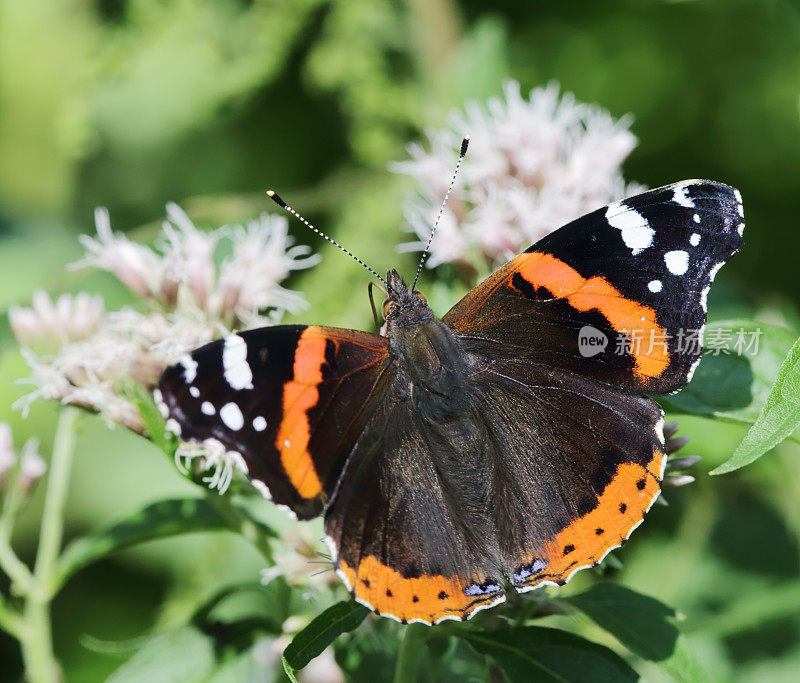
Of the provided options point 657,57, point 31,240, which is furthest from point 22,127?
point 657,57

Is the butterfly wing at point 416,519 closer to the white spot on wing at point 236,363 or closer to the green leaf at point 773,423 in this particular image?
the white spot on wing at point 236,363

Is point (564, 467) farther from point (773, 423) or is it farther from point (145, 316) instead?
point (145, 316)

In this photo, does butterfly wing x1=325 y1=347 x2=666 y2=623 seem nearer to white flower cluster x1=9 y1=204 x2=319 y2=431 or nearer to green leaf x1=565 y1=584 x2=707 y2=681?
green leaf x1=565 y1=584 x2=707 y2=681

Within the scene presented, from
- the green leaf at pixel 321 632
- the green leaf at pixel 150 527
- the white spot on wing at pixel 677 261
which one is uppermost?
the white spot on wing at pixel 677 261

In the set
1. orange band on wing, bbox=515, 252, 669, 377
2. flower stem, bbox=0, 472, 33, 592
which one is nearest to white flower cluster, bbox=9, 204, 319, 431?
flower stem, bbox=0, 472, 33, 592

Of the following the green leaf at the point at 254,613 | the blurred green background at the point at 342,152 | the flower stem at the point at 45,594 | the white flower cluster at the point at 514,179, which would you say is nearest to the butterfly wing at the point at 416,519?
the green leaf at the point at 254,613

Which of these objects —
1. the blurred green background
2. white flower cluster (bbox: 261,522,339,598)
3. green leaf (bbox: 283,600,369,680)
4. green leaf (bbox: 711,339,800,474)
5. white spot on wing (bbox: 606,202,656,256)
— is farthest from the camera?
the blurred green background
